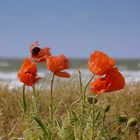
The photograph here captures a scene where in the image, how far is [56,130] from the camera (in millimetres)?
2764

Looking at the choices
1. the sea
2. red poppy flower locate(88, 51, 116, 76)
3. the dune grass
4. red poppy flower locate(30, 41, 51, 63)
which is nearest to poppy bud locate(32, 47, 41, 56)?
red poppy flower locate(30, 41, 51, 63)

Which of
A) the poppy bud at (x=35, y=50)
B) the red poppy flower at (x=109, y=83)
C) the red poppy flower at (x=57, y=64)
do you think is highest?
the poppy bud at (x=35, y=50)

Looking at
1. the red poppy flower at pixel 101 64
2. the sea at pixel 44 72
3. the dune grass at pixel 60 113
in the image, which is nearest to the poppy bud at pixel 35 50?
the dune grass at pixel 60 113

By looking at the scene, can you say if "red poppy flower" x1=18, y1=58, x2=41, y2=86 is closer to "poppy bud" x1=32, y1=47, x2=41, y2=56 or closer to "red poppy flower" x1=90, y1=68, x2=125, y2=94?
"poppy bud" x1=32, y1=47, x2=41, y2=56

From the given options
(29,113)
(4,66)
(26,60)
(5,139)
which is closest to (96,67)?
(26,60)

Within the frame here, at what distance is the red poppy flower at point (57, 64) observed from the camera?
242 centimetres

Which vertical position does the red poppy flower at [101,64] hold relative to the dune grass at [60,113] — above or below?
above

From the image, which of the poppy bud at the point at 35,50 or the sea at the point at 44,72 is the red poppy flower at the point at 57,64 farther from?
the sea at the point at 44,72

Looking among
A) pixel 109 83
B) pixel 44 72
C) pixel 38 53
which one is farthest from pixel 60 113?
pixel 44 72

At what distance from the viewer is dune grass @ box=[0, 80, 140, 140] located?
8.58 feet

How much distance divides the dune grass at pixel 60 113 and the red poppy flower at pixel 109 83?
0.24 metres

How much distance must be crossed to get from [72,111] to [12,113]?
1.97 metres

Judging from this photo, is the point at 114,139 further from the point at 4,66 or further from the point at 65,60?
the point at 4,66

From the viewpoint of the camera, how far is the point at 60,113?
5.06 meters
